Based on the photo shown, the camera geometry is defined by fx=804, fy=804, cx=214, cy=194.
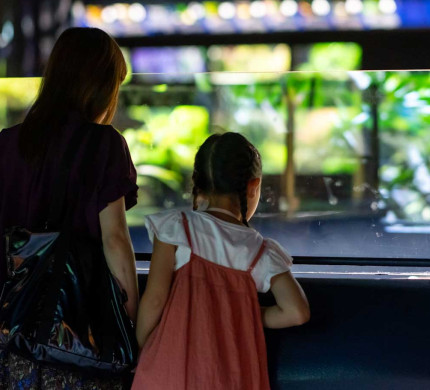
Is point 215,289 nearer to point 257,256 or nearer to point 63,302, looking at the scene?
point 257,256

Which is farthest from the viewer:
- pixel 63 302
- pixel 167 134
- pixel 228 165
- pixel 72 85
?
pixel 167 134

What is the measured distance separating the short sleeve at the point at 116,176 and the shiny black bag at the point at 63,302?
0.19ft

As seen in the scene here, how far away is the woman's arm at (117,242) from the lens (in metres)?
1.94

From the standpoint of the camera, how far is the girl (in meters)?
2.03

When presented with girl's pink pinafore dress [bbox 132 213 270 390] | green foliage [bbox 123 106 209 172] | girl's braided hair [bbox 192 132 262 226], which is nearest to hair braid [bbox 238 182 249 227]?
girl's braided hair [bbox 192 132 262 226]

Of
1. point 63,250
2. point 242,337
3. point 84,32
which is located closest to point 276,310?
point 242,337

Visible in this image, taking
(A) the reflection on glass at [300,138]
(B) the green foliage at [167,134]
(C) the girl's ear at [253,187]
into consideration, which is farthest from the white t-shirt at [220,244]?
(B) the green foliage at [167,134]

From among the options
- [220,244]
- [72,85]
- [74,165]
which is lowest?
Answer: [220,244]

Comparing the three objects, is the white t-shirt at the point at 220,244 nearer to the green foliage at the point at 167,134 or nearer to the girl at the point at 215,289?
the girl at the point at 215,289

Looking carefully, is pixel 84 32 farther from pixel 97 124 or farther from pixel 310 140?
pixel 310 140

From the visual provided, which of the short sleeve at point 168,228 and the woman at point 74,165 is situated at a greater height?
the woman at point 74,165

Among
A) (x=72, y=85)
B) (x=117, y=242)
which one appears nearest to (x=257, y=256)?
(x=117, y=242)

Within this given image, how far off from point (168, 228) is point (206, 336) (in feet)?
0.96

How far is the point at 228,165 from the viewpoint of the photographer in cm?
213
